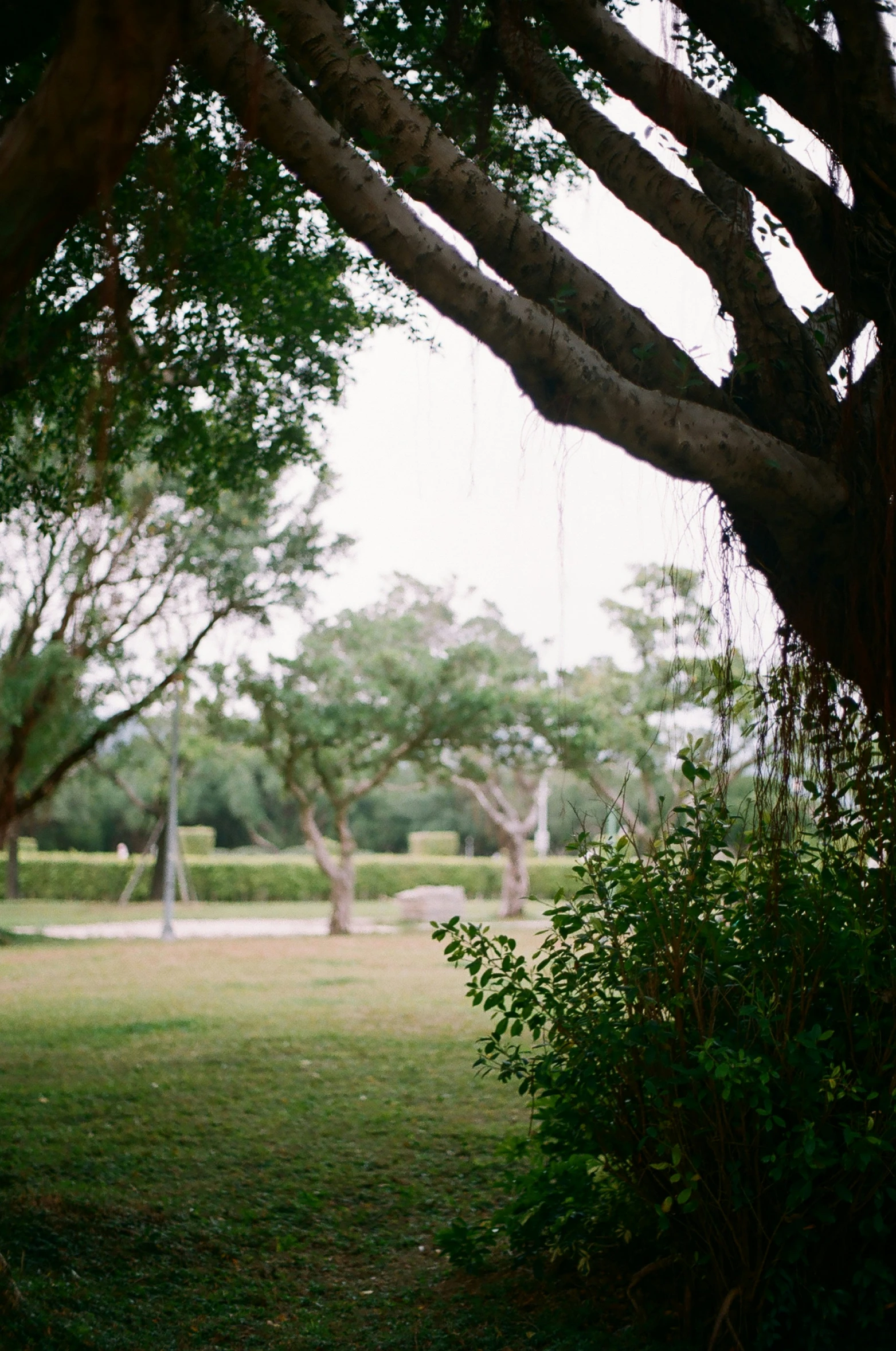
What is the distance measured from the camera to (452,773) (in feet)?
76.4

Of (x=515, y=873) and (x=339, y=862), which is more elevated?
(x=339, y=862)

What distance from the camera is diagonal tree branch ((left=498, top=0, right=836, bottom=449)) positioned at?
12.5 ft

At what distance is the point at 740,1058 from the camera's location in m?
2.88

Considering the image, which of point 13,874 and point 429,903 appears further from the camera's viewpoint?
point 13,874

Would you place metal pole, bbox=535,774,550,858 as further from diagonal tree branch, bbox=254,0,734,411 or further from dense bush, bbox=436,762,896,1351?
dense bush, bbox=436,762,896,1351

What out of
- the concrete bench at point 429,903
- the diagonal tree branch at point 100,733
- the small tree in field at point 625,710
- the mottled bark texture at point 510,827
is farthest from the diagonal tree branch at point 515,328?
the mottled bark texture at point 510,827

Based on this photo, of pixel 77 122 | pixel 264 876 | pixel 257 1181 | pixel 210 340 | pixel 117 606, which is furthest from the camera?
pixel 264 876

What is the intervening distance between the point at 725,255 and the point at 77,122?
8.01 ft

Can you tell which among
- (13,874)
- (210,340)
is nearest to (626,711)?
(13,874)

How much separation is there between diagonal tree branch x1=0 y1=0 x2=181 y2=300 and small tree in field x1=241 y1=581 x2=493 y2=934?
17.9 meters

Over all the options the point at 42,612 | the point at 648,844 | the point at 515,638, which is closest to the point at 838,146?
the point at 648,844

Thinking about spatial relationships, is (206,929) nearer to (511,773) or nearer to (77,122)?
(511,773)

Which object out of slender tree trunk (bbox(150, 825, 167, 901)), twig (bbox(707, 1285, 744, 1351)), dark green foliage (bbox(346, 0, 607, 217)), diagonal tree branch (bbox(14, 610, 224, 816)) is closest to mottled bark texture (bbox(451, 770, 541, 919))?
slender tree trunk (bbox(150, 825, 167, 901))

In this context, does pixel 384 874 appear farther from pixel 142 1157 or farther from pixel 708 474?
pixel 708 474
